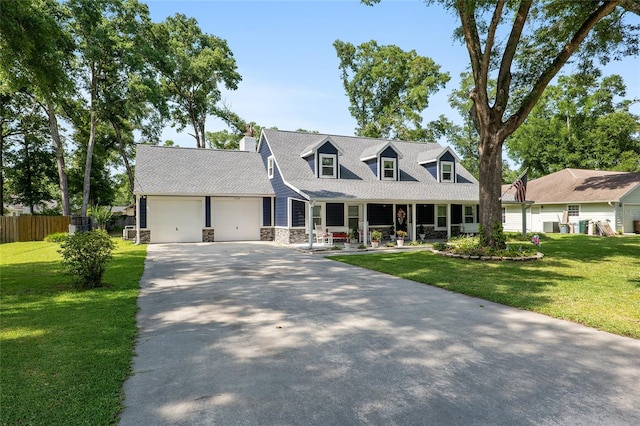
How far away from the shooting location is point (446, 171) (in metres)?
23.0

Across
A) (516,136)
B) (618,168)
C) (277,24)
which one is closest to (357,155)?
(277,24)

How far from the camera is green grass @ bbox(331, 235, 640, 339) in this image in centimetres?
584

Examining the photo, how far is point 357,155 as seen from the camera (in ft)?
75.5

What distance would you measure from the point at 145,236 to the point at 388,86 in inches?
1119

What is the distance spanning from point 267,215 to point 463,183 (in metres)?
12.8

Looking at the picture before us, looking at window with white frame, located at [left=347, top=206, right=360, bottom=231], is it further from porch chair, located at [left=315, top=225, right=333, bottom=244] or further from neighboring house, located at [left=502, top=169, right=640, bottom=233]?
neighboring house, located at [left=502, top=169, right=640, bottom=233]

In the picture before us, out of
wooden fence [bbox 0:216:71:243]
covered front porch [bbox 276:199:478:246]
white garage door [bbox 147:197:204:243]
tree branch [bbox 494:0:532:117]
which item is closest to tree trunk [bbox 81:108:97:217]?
wooden fence [bbox 0:216:71:243]

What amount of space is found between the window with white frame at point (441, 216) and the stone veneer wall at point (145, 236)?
16512 mm

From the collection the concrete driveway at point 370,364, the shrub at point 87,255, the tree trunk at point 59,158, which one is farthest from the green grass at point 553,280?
the tree trunk at point 59,158

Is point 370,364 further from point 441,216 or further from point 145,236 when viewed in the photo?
point 441,216

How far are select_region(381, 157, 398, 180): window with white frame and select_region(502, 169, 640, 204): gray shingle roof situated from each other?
8.29 m

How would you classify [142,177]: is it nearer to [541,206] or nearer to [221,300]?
[221,300]

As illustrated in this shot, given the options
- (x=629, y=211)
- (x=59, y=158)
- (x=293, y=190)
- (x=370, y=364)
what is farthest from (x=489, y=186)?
(x=59, y=158)

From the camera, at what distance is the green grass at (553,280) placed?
230 inches
